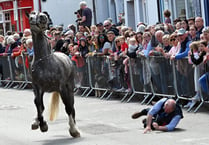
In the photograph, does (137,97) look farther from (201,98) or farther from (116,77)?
(201,98)

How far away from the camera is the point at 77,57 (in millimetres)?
22766

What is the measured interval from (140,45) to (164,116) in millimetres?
5336

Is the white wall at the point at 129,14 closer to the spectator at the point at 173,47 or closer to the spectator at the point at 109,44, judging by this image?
the spectator at the point at 109,44

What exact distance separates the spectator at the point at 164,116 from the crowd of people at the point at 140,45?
1.99 metres

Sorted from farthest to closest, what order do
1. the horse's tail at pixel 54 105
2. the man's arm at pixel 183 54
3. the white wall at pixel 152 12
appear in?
the white wall at pixel 152 12 < the man's arm at pixel 183 54 < the horse's tail at pixel 54 105

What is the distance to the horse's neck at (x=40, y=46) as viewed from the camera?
14.7 m

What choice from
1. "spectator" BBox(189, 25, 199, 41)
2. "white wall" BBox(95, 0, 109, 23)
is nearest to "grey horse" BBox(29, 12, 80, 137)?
"spectator" BBox(189, 25, 199, 41)

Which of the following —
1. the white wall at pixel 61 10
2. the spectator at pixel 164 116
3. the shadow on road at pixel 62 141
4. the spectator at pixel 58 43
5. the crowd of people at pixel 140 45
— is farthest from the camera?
the white wall at pixel 61 10

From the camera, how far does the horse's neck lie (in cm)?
1473

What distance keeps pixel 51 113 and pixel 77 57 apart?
25.2ft

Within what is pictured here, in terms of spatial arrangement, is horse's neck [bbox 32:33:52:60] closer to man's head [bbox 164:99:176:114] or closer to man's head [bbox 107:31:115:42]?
man's head [bbox 164:99:176:114]

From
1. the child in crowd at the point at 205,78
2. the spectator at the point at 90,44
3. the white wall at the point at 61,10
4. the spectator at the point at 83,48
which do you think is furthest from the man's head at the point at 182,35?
the white wall at the point at 61,10

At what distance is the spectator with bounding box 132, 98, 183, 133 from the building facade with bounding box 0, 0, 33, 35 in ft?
112

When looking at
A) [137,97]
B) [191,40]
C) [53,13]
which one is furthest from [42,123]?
[53,13]
